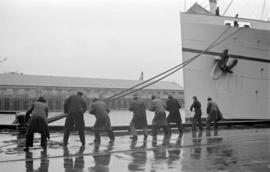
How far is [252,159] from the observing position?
7.63 meters

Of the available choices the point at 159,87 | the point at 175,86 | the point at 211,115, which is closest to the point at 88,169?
the point at 211,115

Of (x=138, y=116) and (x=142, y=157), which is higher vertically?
(x=138, y=116)

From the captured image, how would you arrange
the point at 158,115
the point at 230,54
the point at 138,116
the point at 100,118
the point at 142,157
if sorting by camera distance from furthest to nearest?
the point at 230,54 < the point at 158,115 < the point at 138,116 < the point at 100,118 < the point at 142,157

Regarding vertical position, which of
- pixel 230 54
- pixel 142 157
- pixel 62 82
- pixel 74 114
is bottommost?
pixel 142 157

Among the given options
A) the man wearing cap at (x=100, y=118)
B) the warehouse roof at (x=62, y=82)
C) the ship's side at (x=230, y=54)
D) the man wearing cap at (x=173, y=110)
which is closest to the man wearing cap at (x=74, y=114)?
the man wearing cap at (x=100, y=118)

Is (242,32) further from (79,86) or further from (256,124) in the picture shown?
(79,86)

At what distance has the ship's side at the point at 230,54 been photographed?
18.0 m

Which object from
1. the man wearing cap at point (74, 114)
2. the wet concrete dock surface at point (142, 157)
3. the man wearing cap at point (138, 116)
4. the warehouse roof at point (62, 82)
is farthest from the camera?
the warehouse roof at point (62, 82)

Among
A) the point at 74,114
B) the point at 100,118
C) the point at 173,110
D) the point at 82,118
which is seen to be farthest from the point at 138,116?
the point at 74,114

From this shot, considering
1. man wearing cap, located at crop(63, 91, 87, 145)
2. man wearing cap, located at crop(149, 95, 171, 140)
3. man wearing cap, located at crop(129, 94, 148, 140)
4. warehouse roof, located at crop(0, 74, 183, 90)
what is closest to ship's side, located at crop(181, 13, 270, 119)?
man wearing cap, located at crop(149, 95, 171, 140)

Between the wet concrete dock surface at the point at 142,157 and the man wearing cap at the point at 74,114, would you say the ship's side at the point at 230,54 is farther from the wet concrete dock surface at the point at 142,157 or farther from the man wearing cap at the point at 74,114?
the man wearing cap at the point at 74,114

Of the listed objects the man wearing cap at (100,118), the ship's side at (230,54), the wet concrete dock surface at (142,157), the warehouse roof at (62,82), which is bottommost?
the wet concrete dock surface at (142,157)

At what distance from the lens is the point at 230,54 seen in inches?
712

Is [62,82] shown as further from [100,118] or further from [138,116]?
[100,118]
